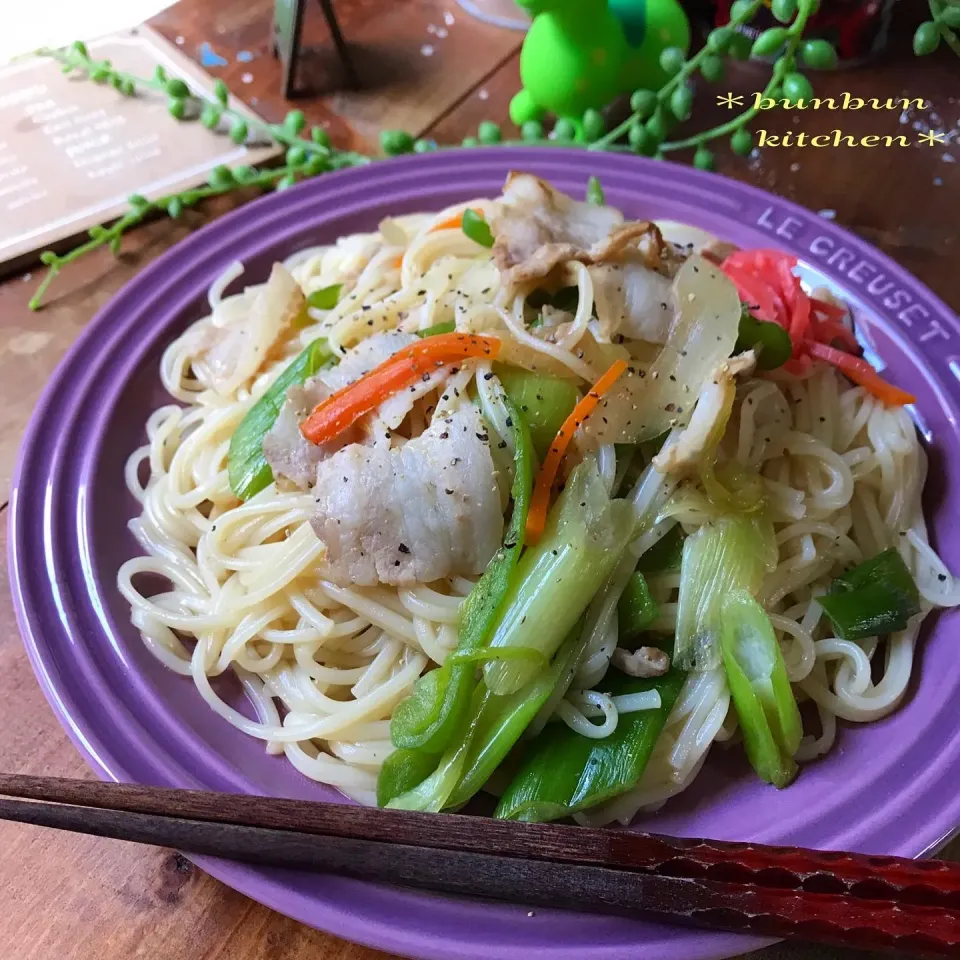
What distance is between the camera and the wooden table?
1622mm

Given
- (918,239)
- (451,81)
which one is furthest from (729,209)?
(451,81)

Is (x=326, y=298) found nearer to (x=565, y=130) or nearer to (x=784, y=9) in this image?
(x=565, y=130)

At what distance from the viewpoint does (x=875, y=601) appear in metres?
1.86

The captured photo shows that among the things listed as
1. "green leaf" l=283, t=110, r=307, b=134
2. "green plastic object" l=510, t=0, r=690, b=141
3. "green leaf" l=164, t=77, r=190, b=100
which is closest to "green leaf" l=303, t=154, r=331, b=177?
"green leaf" l=283, t=110, r=307, b=134

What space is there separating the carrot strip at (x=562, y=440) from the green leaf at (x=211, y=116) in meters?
2.41

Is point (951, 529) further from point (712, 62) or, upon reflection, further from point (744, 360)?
point (712, 62)

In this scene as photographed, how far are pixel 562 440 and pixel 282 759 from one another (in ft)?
3.36

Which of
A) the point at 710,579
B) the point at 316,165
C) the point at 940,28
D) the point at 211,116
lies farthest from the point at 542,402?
the point at 211,116

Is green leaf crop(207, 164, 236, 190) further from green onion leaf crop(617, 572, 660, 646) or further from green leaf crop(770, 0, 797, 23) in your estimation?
green onion leaf crop(617, 572, 660, 646)

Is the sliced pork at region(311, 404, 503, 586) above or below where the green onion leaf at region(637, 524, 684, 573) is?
above

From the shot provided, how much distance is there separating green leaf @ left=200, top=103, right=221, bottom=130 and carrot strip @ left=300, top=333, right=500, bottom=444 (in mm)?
2051

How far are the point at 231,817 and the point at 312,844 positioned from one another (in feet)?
0.54

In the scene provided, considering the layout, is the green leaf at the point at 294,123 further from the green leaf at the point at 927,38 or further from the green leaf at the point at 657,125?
the green leaf at the point at 927,38

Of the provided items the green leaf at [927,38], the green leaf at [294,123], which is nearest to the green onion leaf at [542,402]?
the green leaf at [927,38]
